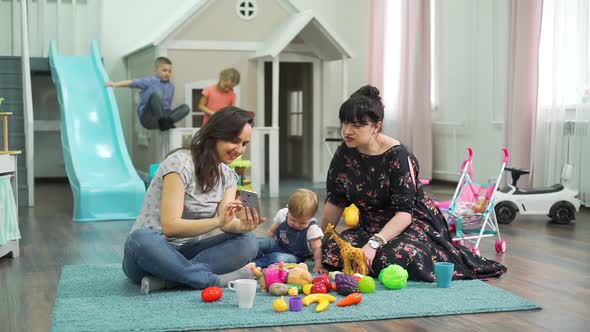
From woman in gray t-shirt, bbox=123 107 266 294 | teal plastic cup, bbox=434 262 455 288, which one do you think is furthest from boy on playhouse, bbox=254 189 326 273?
teal plastic cup, bbox=434 262 455 288

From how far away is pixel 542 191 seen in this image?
19.6 feet

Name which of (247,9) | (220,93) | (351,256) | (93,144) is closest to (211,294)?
(351,256)

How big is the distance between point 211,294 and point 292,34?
5086mm

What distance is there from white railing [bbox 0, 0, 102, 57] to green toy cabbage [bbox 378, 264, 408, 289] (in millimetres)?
6312

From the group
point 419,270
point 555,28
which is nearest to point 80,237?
point 419,270

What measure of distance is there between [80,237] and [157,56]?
124 inches

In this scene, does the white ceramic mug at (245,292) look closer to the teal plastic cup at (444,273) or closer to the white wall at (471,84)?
the teal plastic cup at (444,273)

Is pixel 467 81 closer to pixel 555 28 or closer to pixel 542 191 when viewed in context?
pixel 555 28

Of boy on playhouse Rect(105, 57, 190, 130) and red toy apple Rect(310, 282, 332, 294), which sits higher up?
boy on playhouse Rect(105, 57, 190, 130)

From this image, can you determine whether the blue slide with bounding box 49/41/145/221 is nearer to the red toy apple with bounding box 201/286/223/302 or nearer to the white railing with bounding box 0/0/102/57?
the white railing with bounding box 0/0/102/57

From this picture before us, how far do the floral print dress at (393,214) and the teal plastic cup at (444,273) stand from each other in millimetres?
143

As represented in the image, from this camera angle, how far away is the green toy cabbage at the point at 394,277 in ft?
11.3

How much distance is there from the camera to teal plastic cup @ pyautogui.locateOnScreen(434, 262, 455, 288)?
3453 mm

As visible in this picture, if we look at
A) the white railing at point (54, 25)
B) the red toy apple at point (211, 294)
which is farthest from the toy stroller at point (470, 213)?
the white railing at point (54, 25)
